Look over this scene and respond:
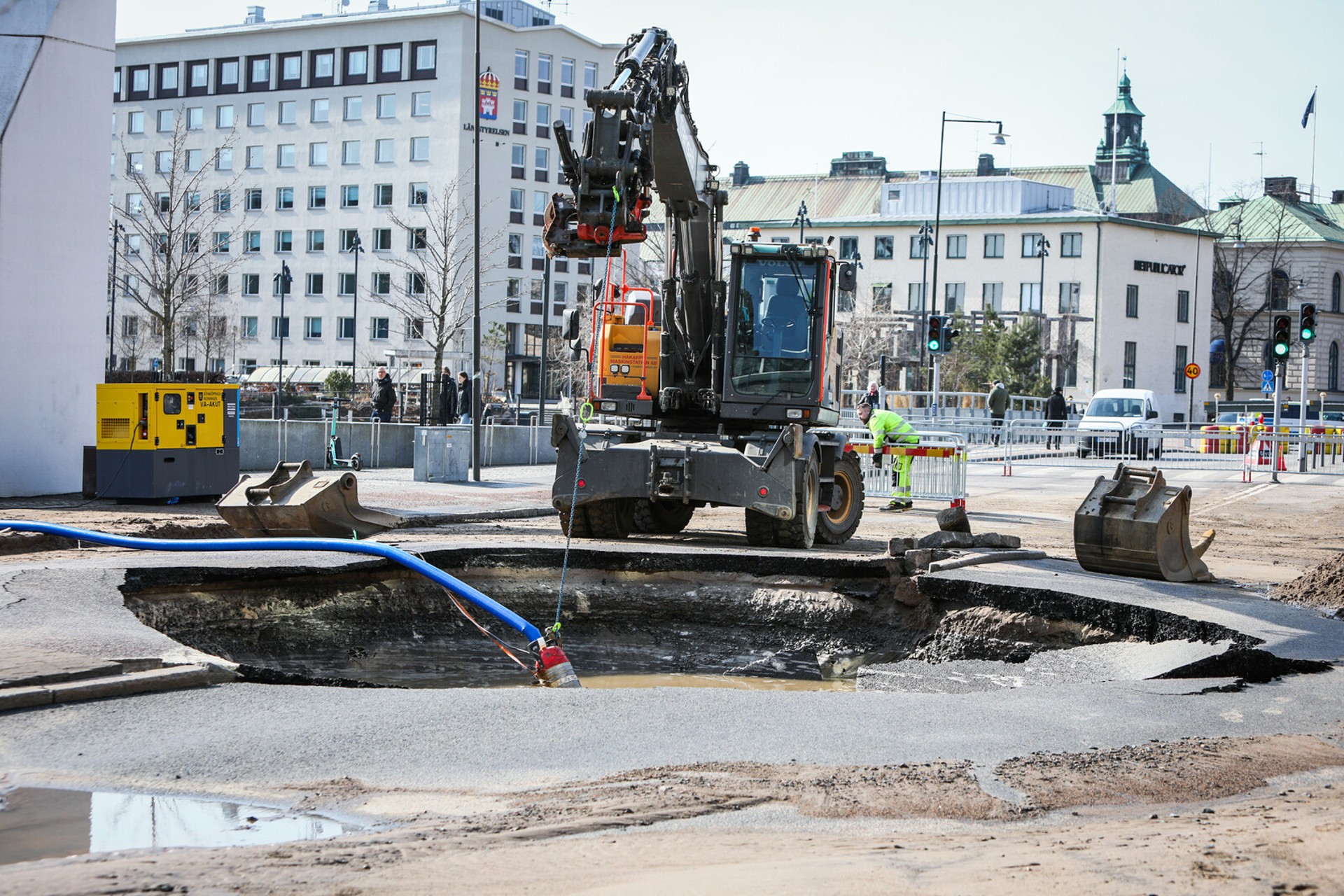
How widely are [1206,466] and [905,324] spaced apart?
1590 inches

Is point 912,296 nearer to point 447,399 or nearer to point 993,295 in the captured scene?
point 993,295

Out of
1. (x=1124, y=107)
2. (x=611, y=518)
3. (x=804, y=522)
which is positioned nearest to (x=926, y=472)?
(x=804, y=522)

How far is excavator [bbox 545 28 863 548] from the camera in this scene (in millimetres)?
13344

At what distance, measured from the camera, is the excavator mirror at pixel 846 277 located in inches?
574

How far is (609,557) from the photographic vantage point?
12.3 metres

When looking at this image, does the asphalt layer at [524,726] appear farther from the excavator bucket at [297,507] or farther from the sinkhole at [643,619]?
the excavator bucket at [297,507]

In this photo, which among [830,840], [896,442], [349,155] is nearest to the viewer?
[830,840]

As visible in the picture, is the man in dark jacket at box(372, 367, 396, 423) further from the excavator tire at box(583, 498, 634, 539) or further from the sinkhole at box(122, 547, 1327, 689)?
the sinkhole at box(122, 547, 1327, 689)

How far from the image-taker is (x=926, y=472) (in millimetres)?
22781

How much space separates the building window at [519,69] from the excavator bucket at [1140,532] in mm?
67910

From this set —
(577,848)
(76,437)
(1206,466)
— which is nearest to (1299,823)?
(577,848)

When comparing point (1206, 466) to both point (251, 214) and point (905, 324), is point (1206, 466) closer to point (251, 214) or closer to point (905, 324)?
point (905, 324)

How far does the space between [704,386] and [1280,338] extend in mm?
19320

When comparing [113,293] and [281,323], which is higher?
[113,293]
